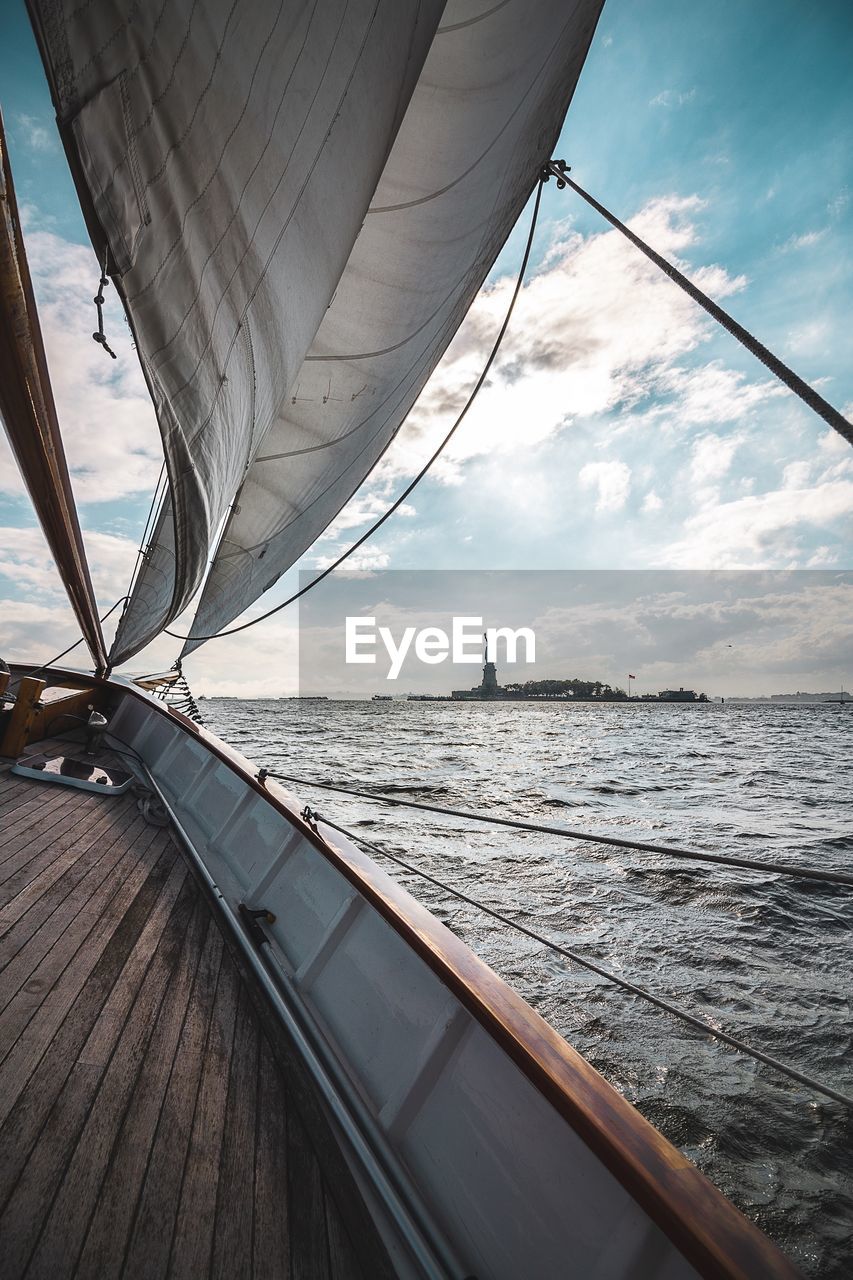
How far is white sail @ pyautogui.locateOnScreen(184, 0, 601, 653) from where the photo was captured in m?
2.97

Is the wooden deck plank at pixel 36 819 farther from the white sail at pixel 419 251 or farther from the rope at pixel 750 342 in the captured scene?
the rope at pixel 750 342

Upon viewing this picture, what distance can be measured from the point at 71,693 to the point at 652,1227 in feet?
28.2

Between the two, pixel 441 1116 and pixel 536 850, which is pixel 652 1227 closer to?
pixel 441 1116

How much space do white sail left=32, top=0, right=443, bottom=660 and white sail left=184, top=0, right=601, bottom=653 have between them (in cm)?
96

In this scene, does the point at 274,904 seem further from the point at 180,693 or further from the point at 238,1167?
the point at 180,693

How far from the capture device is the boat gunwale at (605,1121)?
1.00 meters

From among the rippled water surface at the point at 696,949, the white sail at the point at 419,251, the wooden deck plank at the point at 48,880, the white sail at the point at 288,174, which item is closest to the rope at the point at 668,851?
the wooden deck plank at the point at 48,880

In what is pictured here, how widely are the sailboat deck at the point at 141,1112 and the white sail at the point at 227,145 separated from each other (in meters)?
3.03

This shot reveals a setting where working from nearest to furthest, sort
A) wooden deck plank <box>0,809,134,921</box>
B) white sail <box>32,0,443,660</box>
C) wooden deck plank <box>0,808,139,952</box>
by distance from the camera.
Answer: white sail <box>32,0,443,660</box> → wooden deck plank <box>0,808,139,952</box> → wooden deck plank <box>0,809,134,921</box>

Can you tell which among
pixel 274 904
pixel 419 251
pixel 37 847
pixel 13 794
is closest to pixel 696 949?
pixel 274 904

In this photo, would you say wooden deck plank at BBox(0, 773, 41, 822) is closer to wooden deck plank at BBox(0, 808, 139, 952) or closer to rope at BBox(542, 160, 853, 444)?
wooden deck plank at BBox(0, 808, 139, 952)

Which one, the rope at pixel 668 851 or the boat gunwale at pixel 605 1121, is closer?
the boat gunwale at pixel 605 1121

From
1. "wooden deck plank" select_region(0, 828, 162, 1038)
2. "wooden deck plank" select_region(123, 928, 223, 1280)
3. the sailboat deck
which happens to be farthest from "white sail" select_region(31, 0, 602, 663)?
"wooden deck plank" select_region(123, 928, 223, 1280)

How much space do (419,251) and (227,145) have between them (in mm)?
1752
